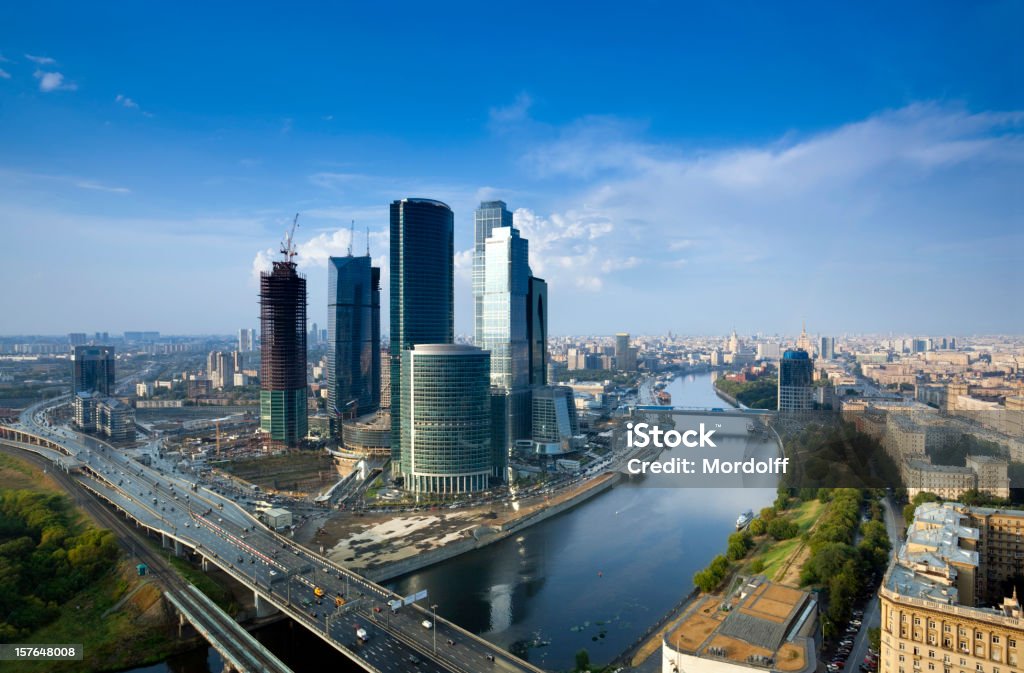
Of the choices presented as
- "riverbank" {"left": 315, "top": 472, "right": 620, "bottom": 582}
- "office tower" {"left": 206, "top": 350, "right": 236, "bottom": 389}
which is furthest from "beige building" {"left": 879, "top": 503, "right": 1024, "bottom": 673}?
"office tower" {"left": 206, "top": 350, "right": 236, "bottom": 389}

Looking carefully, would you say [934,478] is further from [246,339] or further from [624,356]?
[246,339]

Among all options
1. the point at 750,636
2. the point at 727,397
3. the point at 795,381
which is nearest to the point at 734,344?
the point at 727,397

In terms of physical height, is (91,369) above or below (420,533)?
above

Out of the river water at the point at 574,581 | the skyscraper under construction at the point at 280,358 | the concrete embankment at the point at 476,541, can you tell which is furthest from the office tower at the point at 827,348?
the skyscraper under construction at the point at 280,358

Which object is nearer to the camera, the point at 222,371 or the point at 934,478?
the point at 934,478

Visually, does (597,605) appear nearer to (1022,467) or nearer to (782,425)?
(1022,467)

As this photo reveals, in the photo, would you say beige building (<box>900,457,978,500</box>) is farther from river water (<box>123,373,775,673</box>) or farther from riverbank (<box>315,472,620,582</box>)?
riverbank (<box>315,472,620,582</box>)

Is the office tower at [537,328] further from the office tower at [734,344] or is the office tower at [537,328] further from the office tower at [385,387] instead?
the office tower at [734,344]
